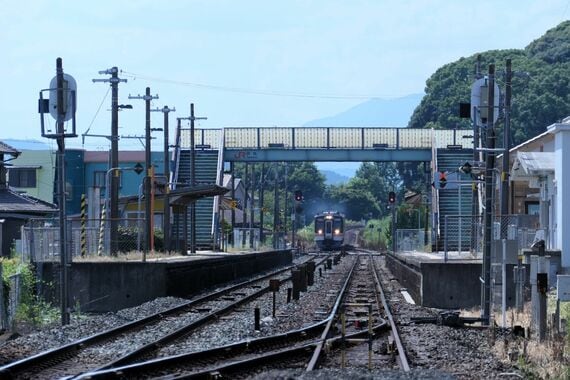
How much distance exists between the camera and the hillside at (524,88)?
96.1 m

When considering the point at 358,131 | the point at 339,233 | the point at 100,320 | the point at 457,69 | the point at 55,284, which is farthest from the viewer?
the point at 457,69

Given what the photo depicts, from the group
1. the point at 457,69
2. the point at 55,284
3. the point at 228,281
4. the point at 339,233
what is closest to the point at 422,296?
the point at 55,284

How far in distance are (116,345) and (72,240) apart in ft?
41.2

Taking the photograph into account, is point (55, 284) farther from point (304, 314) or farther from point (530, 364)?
point (530, 364)

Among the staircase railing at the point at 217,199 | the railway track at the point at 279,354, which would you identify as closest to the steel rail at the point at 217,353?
the railway track at the point at 279,354

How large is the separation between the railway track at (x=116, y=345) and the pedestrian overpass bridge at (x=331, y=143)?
4010 centimetres

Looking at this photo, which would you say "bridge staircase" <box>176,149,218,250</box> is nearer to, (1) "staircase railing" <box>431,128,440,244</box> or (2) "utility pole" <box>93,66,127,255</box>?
(1) "staircase railing" <box>431,128,440,244</box>

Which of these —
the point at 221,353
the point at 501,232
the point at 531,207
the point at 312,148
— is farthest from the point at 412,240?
the point at 221,353

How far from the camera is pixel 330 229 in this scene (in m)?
89.6

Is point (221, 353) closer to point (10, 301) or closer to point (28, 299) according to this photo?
point (10, 301)

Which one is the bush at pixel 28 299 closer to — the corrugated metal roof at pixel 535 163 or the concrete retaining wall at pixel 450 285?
the concrete retaining wall at pixel 450 285

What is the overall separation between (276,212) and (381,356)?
64.0m

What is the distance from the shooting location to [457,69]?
113 meters

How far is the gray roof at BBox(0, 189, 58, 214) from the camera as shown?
157 feet
